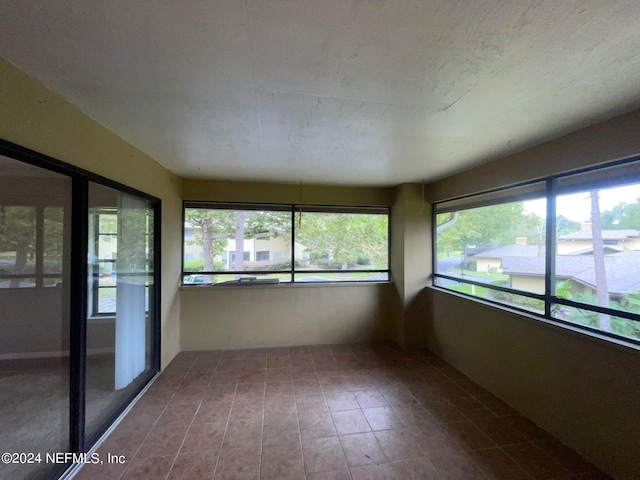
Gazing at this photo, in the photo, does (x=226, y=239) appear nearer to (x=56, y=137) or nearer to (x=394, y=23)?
(x=56, y=137)

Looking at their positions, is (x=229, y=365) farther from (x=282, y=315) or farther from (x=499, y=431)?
(x=499, y=431)

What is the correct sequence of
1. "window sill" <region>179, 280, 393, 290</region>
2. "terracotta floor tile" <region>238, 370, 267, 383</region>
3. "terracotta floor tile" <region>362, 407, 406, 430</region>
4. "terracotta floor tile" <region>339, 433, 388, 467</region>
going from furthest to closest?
"window sill" <region>179, 280, 393, 290</region> < "terracotta floor tile" <region>238, 370, 267, 383</region> < "terracotta floor tile" <region>362, 407, 406, 430</region> < "terracotta floor tile" <region>339, 433, 388, 467</region>

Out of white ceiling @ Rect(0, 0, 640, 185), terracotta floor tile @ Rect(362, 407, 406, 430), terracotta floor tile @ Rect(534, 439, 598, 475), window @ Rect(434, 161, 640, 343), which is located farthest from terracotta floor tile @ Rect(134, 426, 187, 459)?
window @ Rect(434, 161, 640, 343)

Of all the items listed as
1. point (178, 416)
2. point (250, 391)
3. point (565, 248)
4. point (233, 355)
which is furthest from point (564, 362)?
point (233, 355)

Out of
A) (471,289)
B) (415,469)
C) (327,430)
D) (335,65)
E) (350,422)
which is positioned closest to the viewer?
(335,65)

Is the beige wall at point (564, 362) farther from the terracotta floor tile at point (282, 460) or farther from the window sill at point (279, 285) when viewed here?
the terracotta floor tile at point (282, 460)

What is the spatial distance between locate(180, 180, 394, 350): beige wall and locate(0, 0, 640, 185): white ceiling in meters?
1.66

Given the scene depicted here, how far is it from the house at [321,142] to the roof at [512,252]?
0.58m

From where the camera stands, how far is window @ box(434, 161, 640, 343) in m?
1.80

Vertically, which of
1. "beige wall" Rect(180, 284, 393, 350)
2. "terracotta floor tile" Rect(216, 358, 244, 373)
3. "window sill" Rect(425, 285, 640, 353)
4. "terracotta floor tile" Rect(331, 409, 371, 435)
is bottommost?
"terracotta floor tile" Rect(331, 409, 371, 435)

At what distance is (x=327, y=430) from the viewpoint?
2.17 metres

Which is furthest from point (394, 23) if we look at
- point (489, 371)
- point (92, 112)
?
point (489, 371)

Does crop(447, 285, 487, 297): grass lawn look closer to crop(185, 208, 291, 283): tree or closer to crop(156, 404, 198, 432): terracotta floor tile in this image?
crop(185, 208, 291, 283): tree

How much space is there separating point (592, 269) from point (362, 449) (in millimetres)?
2223
